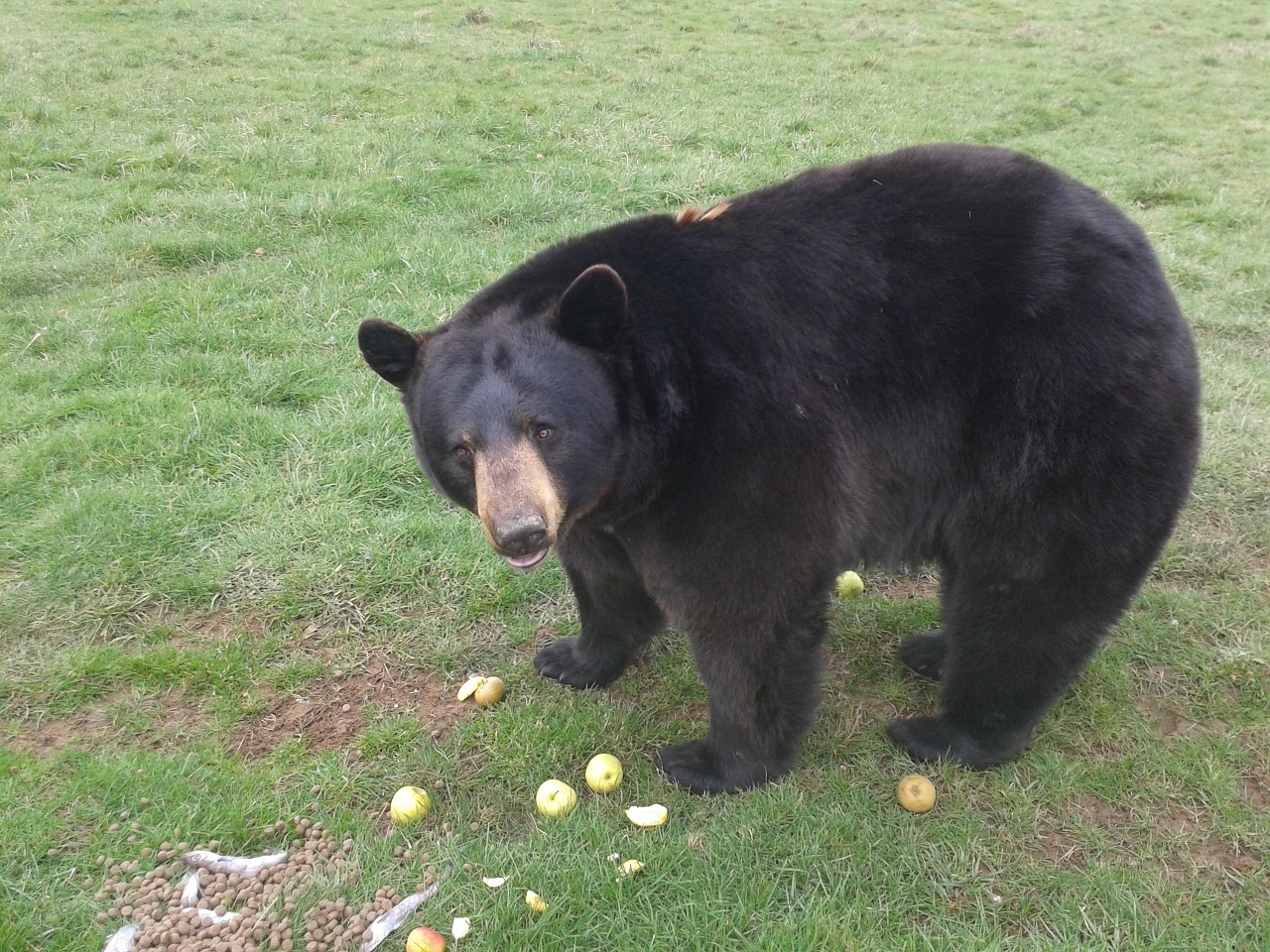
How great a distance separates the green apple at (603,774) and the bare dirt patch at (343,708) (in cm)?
69

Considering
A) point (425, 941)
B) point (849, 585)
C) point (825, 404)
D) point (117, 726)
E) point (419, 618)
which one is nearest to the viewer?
point (425, 941)

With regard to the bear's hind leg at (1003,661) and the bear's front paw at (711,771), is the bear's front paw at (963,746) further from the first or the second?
the bear's front paw at (711,771)

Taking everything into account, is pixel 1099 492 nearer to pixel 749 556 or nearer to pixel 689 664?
pixel 749 556

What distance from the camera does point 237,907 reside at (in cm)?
309

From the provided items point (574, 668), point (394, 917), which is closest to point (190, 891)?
point (394, 917)

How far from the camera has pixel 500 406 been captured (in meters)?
3.04

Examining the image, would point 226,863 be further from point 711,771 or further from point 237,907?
point 711,771

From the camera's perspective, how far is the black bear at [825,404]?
10.2ft

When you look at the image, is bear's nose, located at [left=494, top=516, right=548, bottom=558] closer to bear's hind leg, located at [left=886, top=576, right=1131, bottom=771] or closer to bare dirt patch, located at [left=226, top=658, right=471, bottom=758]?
bare dirt patch, located at [left=226, top=658, right=471, bottom=758]

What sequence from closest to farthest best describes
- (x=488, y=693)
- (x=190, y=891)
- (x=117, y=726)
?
(x=190, y=891) → (x=117, y=726) → (x=488, y=693)

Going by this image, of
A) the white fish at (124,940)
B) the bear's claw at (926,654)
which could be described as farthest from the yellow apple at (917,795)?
the white fish at (124,940)

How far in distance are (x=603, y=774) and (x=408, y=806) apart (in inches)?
28.1

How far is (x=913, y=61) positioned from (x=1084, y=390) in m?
13.6

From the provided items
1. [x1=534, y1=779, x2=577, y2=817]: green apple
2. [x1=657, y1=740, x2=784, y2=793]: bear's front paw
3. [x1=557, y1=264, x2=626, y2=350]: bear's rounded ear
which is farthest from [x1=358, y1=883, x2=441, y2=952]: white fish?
[x1=557, y1=264, x2=626, y2=350]: bear's rounded ear
